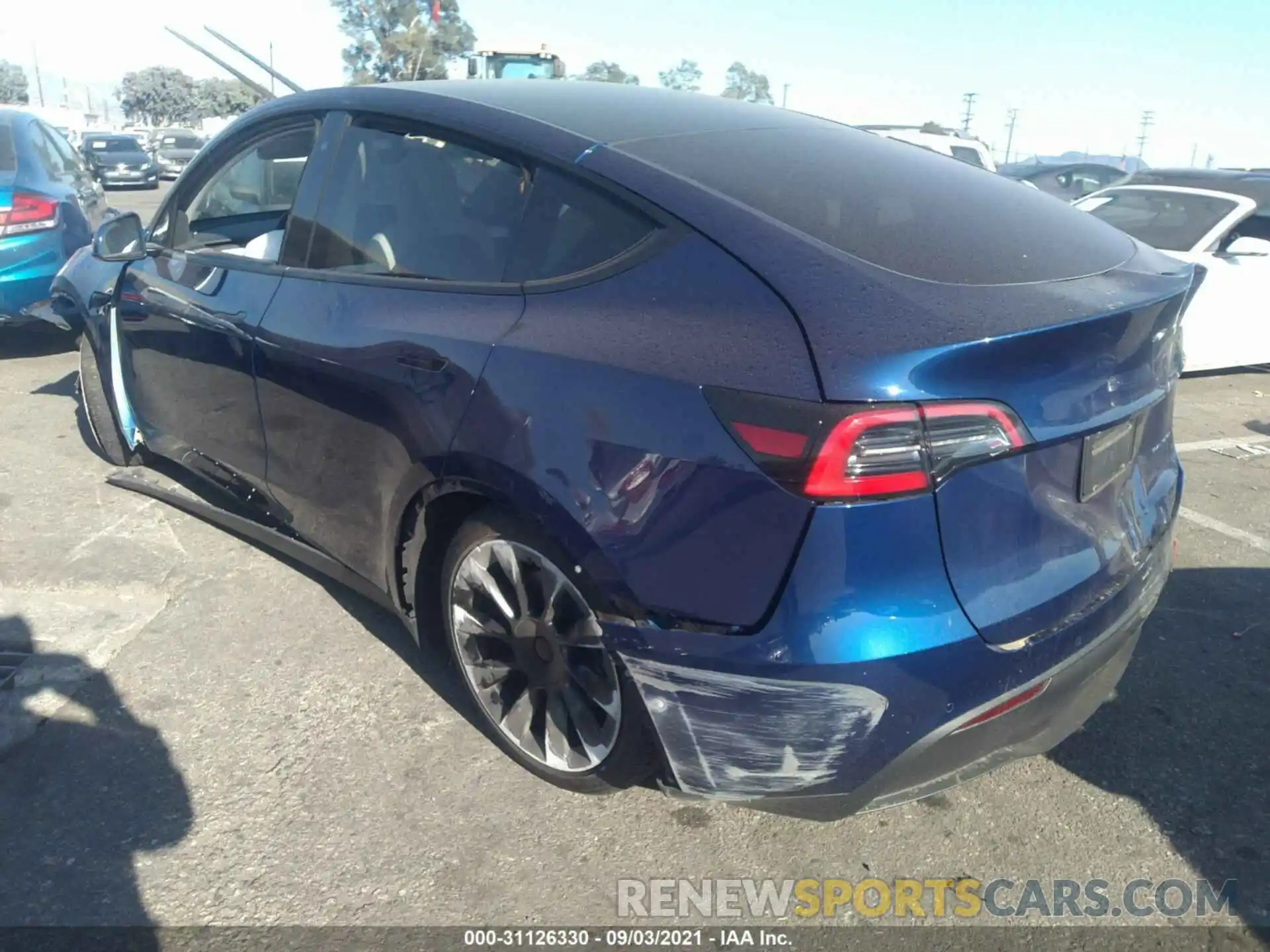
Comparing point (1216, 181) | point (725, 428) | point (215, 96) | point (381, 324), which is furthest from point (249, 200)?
point (215, 96)

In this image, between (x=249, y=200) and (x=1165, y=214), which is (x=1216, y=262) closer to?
(x=1165, y=214)

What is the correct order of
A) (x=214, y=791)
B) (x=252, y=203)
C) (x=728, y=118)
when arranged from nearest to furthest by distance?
1. (x=214, y=791)
2. (x=728, y=118)
3. (x=252, y=203)

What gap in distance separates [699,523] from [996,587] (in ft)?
1.96

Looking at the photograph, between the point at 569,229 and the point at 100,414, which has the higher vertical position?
the point at 569,229

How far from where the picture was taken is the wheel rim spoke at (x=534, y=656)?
7.97 ft

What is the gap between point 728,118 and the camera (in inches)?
118

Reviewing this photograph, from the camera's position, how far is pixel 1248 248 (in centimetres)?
707

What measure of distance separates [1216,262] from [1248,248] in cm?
21

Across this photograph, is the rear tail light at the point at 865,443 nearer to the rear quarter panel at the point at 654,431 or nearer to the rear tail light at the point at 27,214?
the rear quarter panel at the point at 654,431

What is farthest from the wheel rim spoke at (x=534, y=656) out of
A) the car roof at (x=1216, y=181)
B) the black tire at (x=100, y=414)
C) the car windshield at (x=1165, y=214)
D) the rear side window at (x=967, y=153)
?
the rear side window at (x=967, y=153)

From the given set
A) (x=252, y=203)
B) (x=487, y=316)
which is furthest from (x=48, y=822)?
(x=252, y=203)

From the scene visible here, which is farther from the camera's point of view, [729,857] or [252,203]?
[252,203]

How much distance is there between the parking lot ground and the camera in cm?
237

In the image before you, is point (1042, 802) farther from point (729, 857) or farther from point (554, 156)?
point (554, 156)
